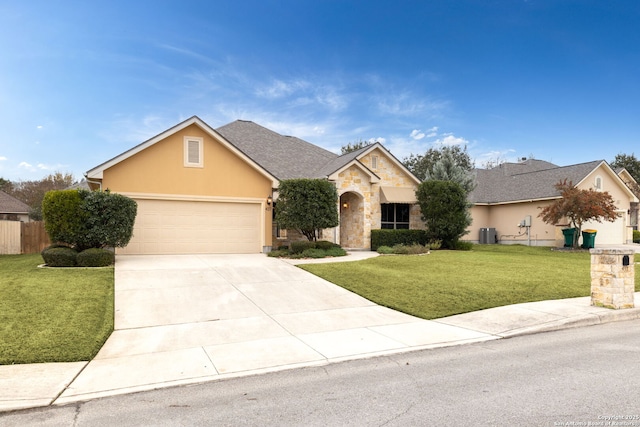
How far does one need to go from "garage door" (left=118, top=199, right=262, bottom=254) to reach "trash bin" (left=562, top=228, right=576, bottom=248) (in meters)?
18.4

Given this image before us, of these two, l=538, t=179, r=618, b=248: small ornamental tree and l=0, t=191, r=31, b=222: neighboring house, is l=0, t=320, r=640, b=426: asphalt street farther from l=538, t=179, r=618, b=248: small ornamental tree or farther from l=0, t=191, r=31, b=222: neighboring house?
l=0, t=191, r=31, b=222: neighboring house

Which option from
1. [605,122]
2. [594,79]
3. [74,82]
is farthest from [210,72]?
[605,122]

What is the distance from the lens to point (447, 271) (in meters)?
13.2

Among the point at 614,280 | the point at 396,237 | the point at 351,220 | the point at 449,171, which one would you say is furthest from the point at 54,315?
the point at 449,171

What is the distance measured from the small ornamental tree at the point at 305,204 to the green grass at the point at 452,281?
9.70ft

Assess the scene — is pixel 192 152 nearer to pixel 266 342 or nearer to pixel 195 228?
pixel 195 228

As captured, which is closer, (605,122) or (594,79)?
(594,79)

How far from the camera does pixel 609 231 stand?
88.1 feet

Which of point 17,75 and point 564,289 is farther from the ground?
point 17,75

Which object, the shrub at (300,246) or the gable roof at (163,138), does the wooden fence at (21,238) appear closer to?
the gable roof at (163,138)

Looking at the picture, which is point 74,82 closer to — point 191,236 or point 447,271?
point 191,236

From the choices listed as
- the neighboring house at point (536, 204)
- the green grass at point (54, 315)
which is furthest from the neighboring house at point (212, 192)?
the neighboring house at point (536, 204)

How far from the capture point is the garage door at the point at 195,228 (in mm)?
16438

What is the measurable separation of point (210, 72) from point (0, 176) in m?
42.0
